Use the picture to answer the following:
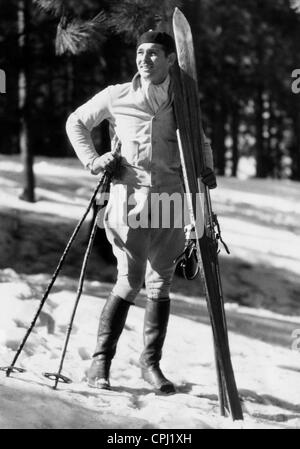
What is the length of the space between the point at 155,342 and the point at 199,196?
116cm

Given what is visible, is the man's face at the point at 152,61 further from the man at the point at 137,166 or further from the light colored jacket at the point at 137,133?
the light colored jacket at the point at 137,133

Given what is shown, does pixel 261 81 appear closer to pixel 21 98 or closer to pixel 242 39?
pixel 242 39

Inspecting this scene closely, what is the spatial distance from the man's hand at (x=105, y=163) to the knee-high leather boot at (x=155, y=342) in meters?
1.02

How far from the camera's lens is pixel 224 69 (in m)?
23.5

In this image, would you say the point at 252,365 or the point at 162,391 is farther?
the point at 252,365

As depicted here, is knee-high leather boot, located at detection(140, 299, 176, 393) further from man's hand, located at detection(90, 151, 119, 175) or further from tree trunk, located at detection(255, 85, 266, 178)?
tree trunk, located at detection(255, 85, 266, 178)

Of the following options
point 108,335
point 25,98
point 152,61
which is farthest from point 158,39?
point 25,98

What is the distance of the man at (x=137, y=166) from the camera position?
4.31m

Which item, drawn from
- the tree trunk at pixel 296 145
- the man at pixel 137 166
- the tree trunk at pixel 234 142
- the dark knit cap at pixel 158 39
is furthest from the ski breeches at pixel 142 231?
the tree trunk at pixel 234 142

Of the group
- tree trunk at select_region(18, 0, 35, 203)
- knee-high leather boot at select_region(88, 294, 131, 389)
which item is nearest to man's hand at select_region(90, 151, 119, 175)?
knee-high leather boot at select_region(88, 294, 131, 389)

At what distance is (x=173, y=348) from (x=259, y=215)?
912 cm

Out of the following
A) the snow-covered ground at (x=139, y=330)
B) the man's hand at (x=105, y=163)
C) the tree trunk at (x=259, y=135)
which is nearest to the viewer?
the snow-covered ground at (x=139, y=330)

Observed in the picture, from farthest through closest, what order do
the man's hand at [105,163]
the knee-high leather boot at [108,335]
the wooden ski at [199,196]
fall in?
the knee-high leather boot at [108,335]
the man's hand at [105,163]
the wooden ski at [199,196]
